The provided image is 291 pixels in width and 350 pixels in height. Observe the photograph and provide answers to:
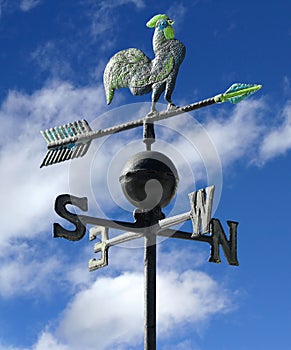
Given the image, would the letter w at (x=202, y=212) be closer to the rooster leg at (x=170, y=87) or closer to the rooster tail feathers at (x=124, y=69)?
the rooster leg at (x=170, y=87)

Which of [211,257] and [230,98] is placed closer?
[211,257]

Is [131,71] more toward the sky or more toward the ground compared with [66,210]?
more toward the sky

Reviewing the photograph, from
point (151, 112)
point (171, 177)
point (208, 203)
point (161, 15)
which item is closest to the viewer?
point (208, 203)

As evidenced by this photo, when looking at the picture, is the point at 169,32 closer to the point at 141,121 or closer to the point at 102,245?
the point at 141,121

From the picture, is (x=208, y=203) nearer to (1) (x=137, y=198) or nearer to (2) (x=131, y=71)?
(1) (x=137, y=198)

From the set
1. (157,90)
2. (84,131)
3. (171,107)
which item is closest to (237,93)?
(171,107)

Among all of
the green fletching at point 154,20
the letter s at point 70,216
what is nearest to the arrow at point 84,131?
the letter s at point 70,216

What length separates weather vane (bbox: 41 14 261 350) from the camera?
662cm

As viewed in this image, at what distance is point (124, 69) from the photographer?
312 inches

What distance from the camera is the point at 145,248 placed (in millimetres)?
6809

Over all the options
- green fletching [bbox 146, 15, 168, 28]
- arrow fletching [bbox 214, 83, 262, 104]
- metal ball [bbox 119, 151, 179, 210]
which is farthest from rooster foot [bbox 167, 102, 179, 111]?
green fletching [bbox 146, 15, 168, 28]

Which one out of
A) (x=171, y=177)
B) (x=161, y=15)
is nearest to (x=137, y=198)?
(x=171, y=177)

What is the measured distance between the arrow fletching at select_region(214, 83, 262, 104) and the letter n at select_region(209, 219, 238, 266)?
119 cm

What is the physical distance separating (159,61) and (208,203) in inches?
74.1
